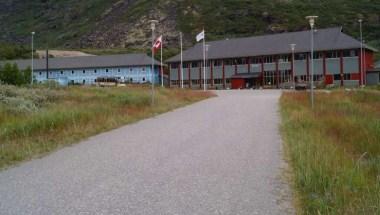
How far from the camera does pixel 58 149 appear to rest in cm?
1282

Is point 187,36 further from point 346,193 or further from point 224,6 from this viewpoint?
point 346,193

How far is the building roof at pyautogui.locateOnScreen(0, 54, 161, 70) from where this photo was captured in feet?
315

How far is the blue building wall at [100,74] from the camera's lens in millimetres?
94938

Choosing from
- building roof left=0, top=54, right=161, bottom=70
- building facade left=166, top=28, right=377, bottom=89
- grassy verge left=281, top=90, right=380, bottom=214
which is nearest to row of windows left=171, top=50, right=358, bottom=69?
building facade left=166, top=28, right=377, bottom=89

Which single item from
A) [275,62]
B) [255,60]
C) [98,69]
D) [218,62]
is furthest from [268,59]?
[98,69]

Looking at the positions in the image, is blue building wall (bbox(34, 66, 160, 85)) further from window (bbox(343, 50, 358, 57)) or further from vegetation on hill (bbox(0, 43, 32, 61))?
window (bbox(343, 50, 358, 57))

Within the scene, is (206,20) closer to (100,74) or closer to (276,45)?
(100,74)

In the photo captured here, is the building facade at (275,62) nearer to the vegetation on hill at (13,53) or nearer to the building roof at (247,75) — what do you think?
the building roof at (247,75)

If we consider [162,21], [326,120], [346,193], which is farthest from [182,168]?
[162,21]

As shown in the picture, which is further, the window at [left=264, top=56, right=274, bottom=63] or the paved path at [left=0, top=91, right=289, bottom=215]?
the window at [left=264, top=56, right=274, bottom=63]

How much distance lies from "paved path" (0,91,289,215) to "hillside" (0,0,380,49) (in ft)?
415

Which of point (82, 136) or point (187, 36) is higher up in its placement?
point (187, 36)

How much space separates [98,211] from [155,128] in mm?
10738

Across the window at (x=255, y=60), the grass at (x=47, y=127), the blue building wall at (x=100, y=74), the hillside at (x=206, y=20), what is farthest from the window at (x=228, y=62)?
the grass at (x=47, y=127)
